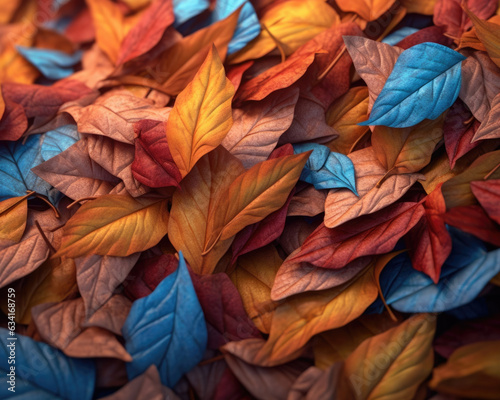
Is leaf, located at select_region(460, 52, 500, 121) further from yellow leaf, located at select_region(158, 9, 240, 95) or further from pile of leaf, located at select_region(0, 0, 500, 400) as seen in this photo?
yellow leaf, located at select_region(158, 9, 240, 95)

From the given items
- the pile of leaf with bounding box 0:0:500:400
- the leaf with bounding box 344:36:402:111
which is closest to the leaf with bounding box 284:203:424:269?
the pile of leaf with bounding box 0:0:500:400

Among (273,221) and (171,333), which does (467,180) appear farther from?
(171,333)

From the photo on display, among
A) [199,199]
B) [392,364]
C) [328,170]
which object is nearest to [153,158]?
[199,199]

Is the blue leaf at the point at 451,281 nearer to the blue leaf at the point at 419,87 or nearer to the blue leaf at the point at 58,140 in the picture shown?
the blue leaf at the point at 419,87

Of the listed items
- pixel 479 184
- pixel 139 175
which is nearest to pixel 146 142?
pixel 139 175

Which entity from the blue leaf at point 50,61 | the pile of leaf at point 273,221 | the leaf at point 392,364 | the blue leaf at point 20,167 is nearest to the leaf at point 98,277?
the pile of leaf at point 273,221

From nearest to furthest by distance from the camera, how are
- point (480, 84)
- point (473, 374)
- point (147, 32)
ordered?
point (473, 374) < point (480, 84) < point (147, 32)

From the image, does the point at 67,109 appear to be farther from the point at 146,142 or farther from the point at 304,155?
the point at 304,155
